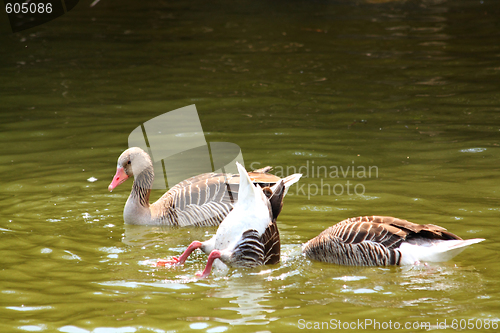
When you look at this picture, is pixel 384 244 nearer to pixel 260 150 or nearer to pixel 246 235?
pixel 246 235

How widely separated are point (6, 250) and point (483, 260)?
5.39 meters

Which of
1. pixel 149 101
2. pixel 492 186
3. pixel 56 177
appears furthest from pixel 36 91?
pixel 492 186

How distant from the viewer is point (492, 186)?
853cm

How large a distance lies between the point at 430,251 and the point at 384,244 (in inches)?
18.6

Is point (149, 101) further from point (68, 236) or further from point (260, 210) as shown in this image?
point (260, 210)

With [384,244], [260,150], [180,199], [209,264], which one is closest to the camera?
[209,264]

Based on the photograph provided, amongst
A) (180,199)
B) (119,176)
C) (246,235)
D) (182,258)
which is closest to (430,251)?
(246,235)

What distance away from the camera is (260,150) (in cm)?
1037

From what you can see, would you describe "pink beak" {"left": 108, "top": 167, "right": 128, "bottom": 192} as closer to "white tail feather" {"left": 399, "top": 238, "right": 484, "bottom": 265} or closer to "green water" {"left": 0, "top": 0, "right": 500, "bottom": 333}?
A: "green water" {"left": 0, "top": 0, "right": 500, "bottom": 333}

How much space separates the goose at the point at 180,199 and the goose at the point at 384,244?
168cm

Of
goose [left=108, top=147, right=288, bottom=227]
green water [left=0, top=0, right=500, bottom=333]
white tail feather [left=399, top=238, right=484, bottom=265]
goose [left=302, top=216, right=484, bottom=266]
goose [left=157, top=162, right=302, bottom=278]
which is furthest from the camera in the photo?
goose [left=108, top=147, right=288, bottom=227]

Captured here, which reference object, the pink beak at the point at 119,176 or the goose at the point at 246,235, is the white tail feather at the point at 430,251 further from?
the pink beak at the point at 119,176

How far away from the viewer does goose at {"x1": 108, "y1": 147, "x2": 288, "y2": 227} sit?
7.94 meters

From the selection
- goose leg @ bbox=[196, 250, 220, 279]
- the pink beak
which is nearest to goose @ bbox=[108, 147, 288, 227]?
the pink beak
